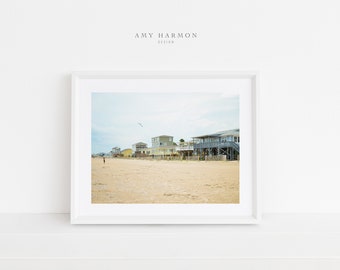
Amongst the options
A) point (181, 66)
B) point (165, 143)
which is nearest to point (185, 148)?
point (165, 143)

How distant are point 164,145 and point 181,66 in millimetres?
270

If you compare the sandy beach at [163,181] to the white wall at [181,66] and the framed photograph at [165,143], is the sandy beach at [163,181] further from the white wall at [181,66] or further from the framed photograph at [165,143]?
the white wall at [181,66]

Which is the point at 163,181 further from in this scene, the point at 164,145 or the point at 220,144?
the point at 220,144

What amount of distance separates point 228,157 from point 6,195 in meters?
0.75

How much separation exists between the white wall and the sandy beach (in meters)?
0.12

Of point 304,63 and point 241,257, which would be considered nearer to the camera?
point 241,257

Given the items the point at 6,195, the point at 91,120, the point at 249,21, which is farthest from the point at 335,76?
the point at 6,195

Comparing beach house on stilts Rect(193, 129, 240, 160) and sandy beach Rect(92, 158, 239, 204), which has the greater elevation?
beach house on stilts Rect(193, 129, 240, 160)

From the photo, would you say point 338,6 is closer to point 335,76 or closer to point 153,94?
point 335,76

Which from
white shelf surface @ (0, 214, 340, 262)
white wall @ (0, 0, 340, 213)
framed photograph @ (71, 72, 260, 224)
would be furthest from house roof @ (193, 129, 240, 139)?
white shelf surface @ (0, 214, 340, 262)

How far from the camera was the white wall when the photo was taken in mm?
1104

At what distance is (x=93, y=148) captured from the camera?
3.57 ft

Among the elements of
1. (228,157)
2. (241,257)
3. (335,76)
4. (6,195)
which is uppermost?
(335,76)

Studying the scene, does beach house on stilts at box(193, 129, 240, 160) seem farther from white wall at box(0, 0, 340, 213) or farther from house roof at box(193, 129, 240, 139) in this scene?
white wall at box(0, 0, 340, 213)
